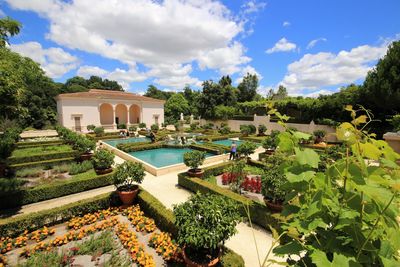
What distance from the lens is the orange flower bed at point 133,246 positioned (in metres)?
4.80

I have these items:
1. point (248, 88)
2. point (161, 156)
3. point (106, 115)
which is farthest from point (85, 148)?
point (248, 88)

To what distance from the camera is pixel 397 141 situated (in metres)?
12.8

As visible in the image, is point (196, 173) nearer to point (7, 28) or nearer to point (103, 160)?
point (103, 160)

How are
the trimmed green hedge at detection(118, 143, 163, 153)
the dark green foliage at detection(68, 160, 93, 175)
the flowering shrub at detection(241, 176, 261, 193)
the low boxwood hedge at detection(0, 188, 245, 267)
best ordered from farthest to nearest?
the trimmed green hedge at detection(118, 143, 163, 153), the dark green foliage at detection(68, 160, 93, 175), the flowering shrub at detection(241, 176, 261, 193), the low boxwood hedge at detection(0, 188, 245, 267)

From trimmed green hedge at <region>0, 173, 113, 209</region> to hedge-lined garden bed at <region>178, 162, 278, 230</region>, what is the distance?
379 cm

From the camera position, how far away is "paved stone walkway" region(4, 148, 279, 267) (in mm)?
5348

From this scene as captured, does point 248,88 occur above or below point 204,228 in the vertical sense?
above

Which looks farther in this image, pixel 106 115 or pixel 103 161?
pixel 106 115

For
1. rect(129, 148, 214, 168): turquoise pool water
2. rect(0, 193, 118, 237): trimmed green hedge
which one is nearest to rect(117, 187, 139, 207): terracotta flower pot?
rect(0, 193, 118, 237): trimmed green hedge

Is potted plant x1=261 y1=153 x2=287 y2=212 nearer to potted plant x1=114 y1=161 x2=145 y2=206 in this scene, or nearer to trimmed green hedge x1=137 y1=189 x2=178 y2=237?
trimmed green hedge x1=137 y1=189 x2=178 y2=237

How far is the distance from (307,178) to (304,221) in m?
0.24

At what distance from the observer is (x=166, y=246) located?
17.4 ft

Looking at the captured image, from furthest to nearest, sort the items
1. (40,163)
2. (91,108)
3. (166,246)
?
1. (91,108)
2. (40,163)
3. (166,246)

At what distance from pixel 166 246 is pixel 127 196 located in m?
3.03
